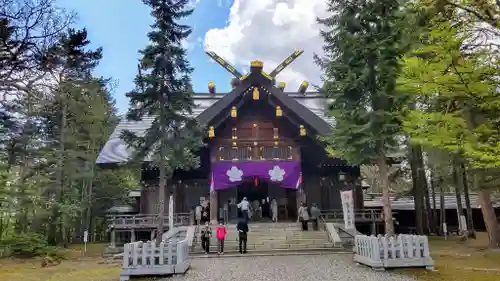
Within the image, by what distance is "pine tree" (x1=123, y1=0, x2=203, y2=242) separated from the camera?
12852 mm

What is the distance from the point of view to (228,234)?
16406 millimetres

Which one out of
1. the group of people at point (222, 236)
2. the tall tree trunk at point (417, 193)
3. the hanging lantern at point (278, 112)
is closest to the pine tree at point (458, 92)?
the group of people at point (222, 236)

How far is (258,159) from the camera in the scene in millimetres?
20281

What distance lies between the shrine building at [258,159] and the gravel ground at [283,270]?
25.1ft

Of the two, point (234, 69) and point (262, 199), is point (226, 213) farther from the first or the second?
point (234, 69)

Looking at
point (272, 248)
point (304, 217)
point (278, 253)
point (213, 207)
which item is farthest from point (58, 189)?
point (304, 217)

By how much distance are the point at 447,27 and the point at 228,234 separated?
12.2 m

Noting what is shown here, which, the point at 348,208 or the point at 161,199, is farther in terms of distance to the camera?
the point at 348,208

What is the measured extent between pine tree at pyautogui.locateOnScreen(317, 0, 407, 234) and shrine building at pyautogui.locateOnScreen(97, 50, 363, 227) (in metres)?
7.21

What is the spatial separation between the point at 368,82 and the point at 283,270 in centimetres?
626

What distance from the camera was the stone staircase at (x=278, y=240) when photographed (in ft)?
46.9

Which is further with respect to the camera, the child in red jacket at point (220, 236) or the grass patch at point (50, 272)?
the child in red jacket at point (220, 236)

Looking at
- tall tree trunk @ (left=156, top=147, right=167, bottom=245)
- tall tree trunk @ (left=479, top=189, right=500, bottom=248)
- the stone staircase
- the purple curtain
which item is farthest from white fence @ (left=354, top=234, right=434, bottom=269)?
the purple curtain

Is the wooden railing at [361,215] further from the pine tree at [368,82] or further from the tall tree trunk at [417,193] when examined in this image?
the pine tree at [368,82]
